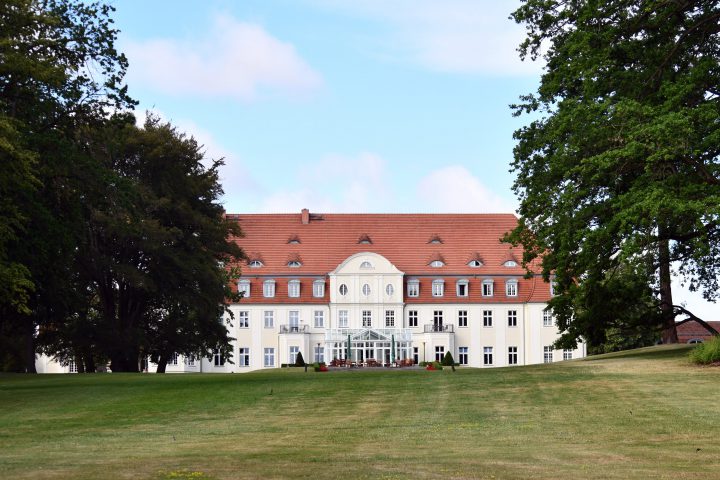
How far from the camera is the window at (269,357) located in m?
99.1

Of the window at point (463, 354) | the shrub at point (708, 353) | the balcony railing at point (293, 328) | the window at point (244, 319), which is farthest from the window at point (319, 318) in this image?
the shrub at point (708, 353)

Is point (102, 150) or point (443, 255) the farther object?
point (443, 255)

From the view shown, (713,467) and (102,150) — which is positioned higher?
(102,150)

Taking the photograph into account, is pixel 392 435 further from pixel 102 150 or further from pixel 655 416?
pixel 102 150

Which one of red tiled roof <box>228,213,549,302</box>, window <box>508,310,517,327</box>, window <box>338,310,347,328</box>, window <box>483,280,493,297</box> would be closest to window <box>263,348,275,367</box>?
window <box>338,310,347,328</box>

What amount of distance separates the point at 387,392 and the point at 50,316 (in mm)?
23299

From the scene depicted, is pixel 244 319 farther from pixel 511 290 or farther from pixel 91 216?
pixel 91 216

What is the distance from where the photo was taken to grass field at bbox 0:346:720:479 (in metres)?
15.6

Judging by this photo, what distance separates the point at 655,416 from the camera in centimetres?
2266

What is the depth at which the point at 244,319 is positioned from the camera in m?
100

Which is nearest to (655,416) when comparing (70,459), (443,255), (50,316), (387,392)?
(387,392)

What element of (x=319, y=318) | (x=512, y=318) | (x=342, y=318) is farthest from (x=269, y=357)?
(x=512, y=318)

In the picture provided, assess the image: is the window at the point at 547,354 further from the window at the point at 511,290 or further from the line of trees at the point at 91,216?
the line of trees at the point at 91,216

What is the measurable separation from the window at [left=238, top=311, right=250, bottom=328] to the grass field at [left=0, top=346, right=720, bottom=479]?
204 feet
